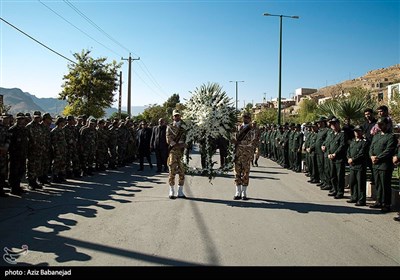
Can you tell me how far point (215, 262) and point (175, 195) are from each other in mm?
4460

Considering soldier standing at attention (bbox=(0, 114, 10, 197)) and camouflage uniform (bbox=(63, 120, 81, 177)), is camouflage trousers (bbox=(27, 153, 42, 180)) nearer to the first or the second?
soldier standing at attention (bbox=(0, 114, 10, 197))

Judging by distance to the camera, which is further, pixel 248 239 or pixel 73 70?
pixel 73 70

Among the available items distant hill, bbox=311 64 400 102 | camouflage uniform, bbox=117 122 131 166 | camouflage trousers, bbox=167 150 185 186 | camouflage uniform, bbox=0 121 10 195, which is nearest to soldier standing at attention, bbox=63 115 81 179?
camouflage uniform, bbox=0 121 10 195

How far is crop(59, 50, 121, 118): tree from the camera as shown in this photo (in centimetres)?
2806

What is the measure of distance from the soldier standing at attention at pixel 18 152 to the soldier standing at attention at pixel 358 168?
830cm

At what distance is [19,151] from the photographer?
908cm

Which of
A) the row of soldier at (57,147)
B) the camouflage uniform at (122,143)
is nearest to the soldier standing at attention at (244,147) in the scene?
the row of soldier at (57,147)

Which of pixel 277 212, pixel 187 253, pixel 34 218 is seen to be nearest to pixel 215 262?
pixel 187 253

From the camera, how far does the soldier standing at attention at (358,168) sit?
27.0 feet

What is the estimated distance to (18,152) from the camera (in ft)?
29.8

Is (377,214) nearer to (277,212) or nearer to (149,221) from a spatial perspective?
(277,212)

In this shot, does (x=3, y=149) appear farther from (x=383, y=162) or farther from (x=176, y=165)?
(x=383, y=162)

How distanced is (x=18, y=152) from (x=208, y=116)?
17.1 ft

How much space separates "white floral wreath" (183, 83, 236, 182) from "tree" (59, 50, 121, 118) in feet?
70.8
